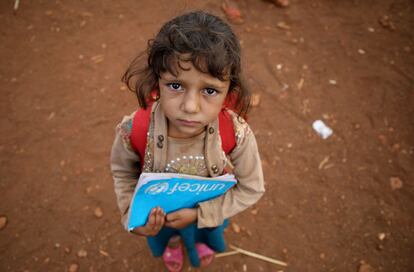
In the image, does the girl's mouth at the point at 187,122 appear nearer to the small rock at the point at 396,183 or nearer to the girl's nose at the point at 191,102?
the girl's nose at the point at 191,102

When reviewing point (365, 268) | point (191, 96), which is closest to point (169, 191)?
point (191, 96)

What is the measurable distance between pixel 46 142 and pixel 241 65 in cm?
248

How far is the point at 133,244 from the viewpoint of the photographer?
2611mm

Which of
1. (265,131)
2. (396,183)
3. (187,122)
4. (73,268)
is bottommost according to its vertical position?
(73,268)

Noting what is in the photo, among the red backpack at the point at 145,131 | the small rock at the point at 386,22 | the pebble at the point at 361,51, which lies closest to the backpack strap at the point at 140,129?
the red backpack at the point at 145,131

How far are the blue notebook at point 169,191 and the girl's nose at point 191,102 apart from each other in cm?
26

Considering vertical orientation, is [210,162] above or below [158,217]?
above

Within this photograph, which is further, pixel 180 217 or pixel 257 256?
pixel 257 256

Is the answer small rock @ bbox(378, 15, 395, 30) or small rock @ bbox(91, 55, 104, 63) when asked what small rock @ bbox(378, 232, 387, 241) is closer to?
small rock @ bbox(378, 15, 395, 30)

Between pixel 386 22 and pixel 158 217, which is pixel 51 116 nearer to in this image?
pixel 158 217

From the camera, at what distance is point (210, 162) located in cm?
138

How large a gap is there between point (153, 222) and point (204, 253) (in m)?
1.21

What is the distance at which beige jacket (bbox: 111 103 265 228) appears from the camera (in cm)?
134

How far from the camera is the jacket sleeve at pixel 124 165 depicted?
1.36m
